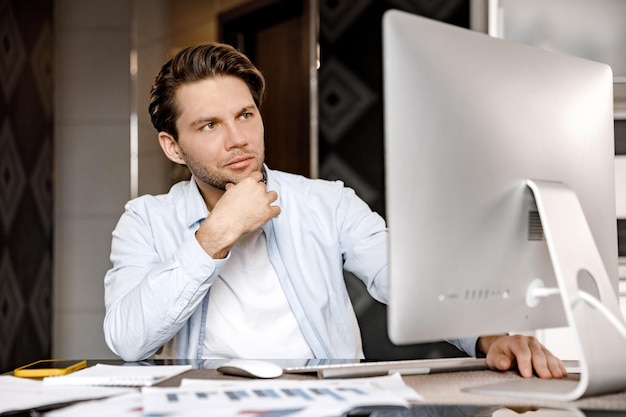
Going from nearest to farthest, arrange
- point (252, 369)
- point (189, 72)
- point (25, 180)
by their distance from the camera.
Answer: point (252, 369) < point (189, 72) < point (25, 180)

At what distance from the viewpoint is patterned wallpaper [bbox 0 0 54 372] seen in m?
3.66

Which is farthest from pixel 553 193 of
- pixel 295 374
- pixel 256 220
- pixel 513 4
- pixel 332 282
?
pixel 513 4

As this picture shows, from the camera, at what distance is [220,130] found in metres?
2.09

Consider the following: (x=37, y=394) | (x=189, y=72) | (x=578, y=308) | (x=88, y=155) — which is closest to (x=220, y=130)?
(x=189, y=72)

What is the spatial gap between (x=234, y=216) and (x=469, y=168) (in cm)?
73

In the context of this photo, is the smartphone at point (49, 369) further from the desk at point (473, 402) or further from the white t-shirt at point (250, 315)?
the white t-shirt at point (250, 315)

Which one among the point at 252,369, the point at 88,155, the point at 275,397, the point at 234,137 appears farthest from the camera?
the point at 88,155

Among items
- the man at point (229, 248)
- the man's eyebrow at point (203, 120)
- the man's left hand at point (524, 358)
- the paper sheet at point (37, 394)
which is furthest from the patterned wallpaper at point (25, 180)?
the man's left hand at point (524, 358)

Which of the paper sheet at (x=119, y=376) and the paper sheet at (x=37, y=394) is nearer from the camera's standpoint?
the paper sheet at (x=37, y=394)

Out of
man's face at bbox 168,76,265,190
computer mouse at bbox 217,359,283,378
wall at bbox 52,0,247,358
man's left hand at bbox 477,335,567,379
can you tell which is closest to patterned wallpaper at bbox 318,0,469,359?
man's face at bbox 168,76,265,190

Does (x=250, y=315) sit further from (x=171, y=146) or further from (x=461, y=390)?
(x=461, y=390)

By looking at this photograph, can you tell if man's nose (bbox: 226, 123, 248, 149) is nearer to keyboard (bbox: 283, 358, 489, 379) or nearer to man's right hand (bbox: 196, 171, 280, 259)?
man's right hand (bbox: 196, 171, 280, 259)

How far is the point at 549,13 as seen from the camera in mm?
3086

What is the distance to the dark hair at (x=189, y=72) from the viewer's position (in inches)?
84.2
